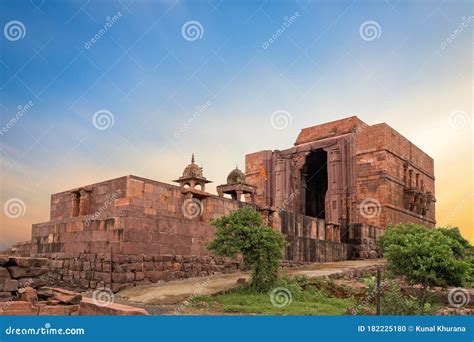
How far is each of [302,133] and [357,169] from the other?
17.5ft

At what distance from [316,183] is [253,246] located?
70.7 feet

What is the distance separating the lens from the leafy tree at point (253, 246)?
1141cm

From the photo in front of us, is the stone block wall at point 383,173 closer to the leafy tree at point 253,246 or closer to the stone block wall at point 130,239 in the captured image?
the stone block wall at point 130,239

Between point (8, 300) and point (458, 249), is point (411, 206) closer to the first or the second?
point (458, 249)

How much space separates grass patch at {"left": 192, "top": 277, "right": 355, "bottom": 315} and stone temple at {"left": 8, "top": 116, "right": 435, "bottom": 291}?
3253 mm

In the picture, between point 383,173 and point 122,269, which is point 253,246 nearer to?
point 122,269

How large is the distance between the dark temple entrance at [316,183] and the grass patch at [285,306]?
62.7 ft

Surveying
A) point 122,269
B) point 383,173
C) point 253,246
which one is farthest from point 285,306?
point 383,173

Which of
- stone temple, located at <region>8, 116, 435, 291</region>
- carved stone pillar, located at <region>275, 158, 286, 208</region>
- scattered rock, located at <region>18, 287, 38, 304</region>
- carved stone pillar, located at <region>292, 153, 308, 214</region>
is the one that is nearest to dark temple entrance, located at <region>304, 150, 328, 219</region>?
stone temple, located at <region>8, 116, 435, 291</region>

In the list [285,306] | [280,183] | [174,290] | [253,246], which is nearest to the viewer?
[285,306]

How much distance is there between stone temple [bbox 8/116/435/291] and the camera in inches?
519

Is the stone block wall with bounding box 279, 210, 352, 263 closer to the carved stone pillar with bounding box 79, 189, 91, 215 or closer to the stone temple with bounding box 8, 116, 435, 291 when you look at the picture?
the stone temple with bounding box 8, 116, 435, 291

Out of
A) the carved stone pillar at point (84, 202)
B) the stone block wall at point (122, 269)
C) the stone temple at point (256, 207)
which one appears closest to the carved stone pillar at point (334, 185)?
the stone temple at point (256, 207)

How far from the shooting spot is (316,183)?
32562 mm
